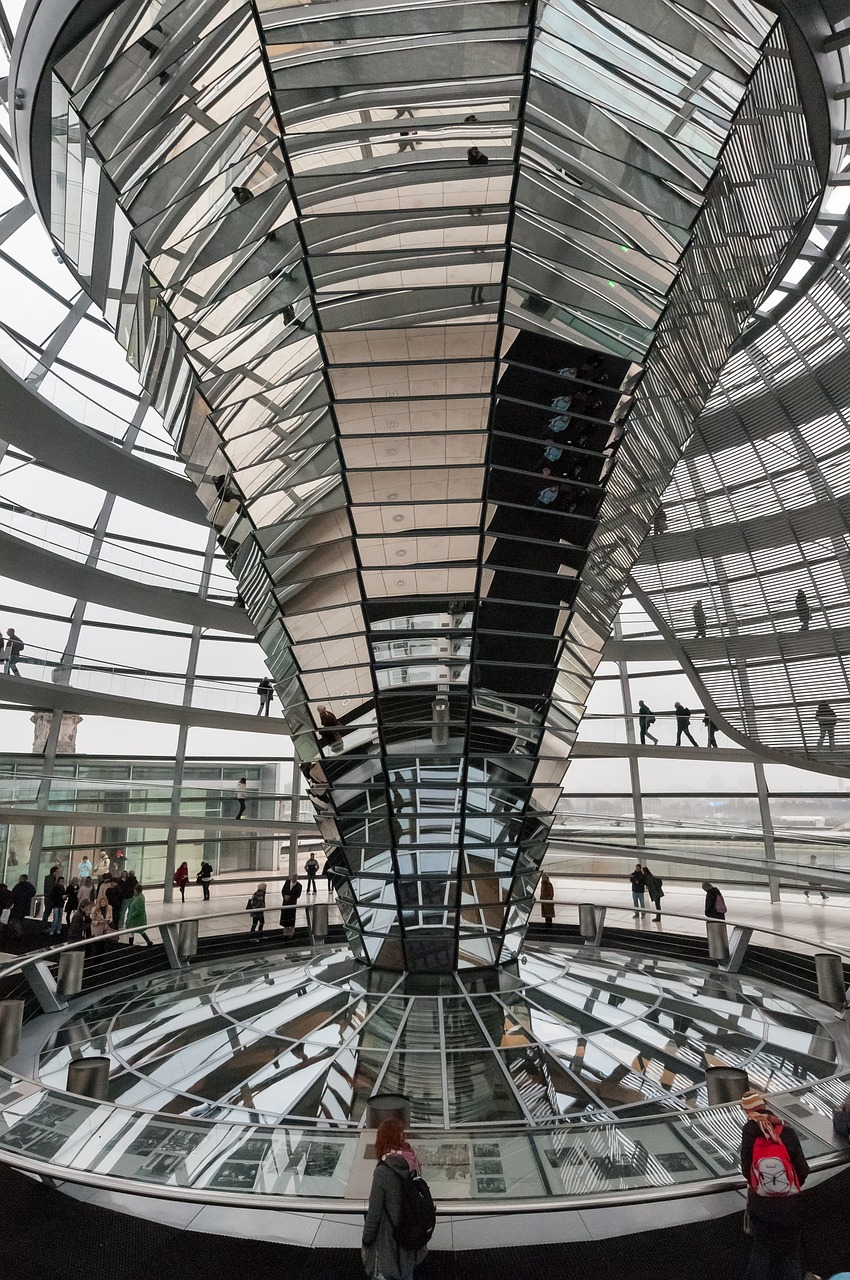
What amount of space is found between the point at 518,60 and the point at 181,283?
14.8 ft

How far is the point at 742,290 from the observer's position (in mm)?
13125

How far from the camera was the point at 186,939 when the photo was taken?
1608cm

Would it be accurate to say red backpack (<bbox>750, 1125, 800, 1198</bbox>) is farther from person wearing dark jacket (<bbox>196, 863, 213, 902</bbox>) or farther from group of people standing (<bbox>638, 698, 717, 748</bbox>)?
person wearing dark jacket (<bbox>196, 863, 213, 902</bbox>)

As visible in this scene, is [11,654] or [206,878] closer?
[11,654]

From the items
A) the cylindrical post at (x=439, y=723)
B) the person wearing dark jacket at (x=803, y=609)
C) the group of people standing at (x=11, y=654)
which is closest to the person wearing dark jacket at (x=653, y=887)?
the person wearing dark jacket at (x=803, y=609)

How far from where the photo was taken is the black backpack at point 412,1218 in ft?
17.0

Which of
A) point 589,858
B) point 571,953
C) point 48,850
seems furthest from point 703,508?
point 48,850

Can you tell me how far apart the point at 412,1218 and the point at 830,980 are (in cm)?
1128

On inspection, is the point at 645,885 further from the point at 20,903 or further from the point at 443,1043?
the point at 20,903

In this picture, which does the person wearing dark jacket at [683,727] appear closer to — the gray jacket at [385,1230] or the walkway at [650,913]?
the walkway at [650,913]

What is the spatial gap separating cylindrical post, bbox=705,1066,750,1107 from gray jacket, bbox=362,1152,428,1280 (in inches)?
157

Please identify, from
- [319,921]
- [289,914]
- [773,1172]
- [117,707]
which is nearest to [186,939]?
[319,921]

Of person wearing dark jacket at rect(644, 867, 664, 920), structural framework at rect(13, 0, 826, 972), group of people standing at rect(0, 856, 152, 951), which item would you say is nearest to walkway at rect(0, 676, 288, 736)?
group of people standing at rect(0, 856, 152, 951)

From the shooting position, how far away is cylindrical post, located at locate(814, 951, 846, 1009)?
13.9 meters
